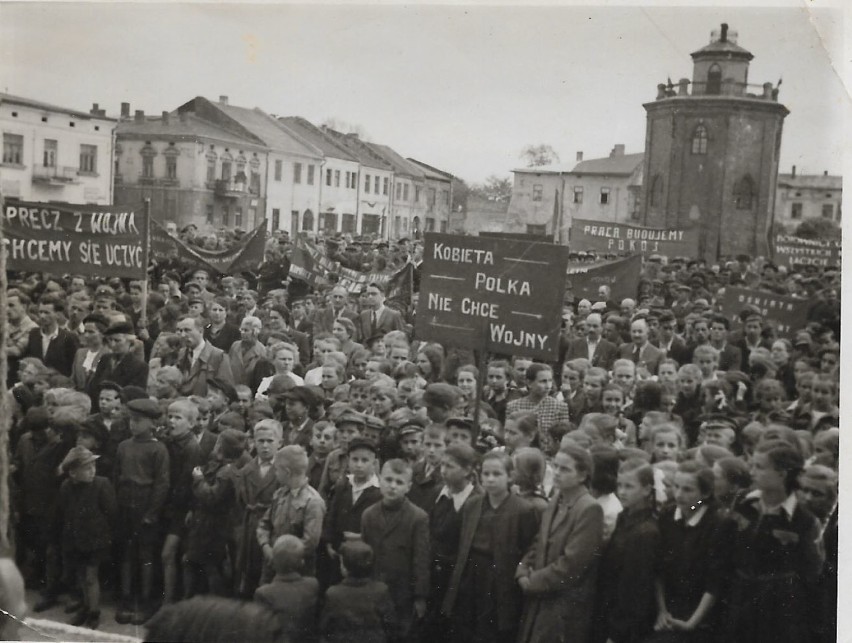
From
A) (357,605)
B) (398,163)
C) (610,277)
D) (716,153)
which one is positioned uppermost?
(716,153)

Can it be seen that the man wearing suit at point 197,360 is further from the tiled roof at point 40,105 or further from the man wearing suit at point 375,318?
the tiled roof at point 40,105

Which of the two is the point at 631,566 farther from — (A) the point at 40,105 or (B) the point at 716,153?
(A) the point at 40,105

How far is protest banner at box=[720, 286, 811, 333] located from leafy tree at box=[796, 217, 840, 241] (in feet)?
1.35

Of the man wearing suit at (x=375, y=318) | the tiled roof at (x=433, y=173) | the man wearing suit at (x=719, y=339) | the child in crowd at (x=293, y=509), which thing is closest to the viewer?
the child in crowd at (x=293, y=509)

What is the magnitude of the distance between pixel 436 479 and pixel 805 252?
9.12 ft

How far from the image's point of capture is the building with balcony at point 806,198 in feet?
18.2

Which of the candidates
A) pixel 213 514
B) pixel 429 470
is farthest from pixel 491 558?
pixel 213 514

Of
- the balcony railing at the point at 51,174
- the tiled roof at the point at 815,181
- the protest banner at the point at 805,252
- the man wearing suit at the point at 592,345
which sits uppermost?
the tiled roof at the point at 815,181

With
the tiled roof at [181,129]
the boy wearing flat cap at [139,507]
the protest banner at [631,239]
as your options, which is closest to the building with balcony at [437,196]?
the protest banner at [631,239]

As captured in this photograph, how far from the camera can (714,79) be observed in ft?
19.7

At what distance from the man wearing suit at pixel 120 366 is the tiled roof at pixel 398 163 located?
229 centimetres

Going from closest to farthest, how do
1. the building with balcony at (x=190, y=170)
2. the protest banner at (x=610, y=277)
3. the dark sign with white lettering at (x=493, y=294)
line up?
the dark sign with white lettering at (x=493, y=294), the building with balcony at (x=190, y=170), the protest banner at (x=610, y=277)

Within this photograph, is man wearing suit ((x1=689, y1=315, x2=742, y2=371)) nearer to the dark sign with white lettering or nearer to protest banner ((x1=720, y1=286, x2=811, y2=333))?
protest banner ((x1=720, y1=286, x2=811, y2=333))

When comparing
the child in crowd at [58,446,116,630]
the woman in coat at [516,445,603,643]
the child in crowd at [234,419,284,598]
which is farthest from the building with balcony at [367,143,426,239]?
the child in crowd at [58,446,116,630]
